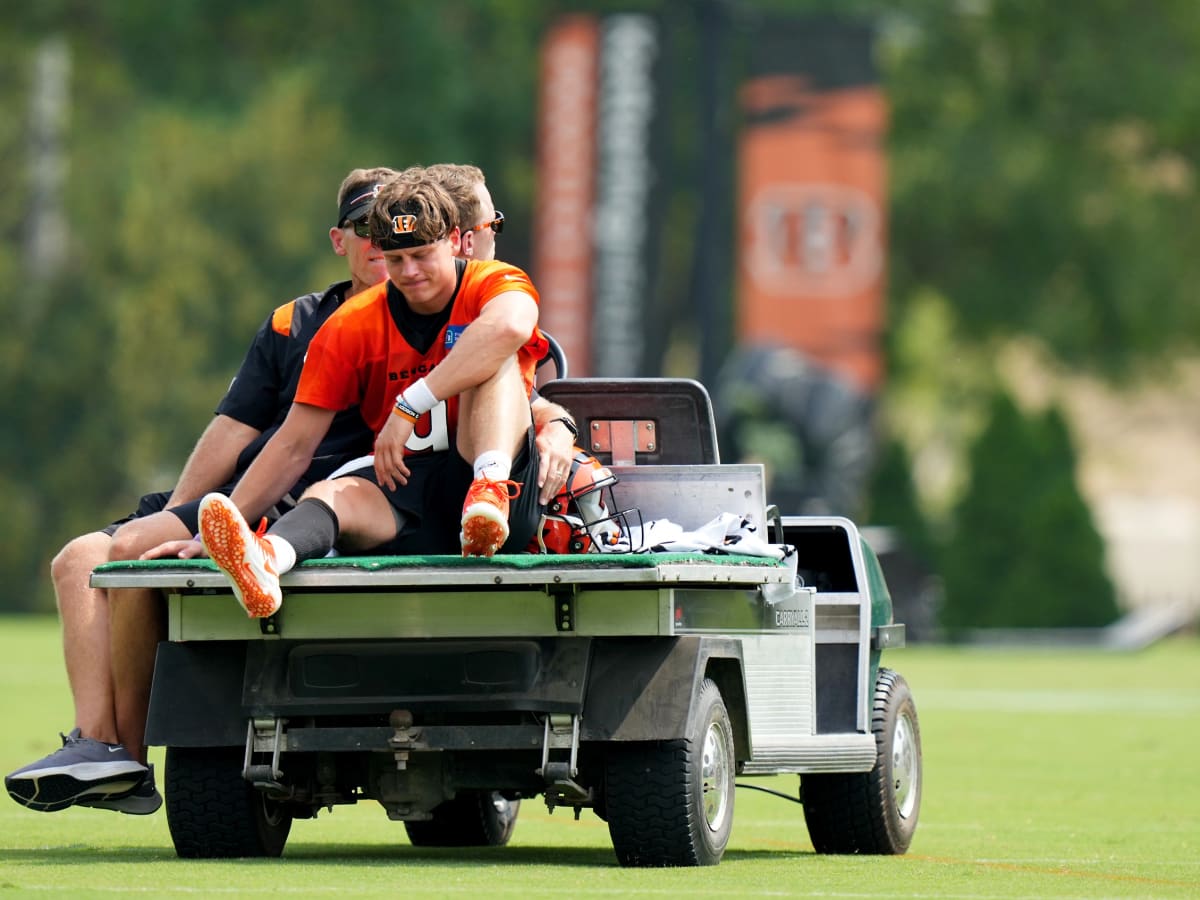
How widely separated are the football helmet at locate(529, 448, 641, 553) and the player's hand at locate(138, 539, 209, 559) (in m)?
1.15

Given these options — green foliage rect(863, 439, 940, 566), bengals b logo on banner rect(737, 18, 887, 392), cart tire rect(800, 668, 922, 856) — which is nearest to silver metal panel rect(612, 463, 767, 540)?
cart tire rect(800, 668, 922, 856)

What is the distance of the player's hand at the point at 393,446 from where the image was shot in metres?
8.98

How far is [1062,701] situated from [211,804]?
15.3m

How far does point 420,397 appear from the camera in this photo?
8977 millimetres

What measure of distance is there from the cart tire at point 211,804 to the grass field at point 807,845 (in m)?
0.12

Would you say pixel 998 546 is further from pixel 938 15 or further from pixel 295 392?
pixel 295 392

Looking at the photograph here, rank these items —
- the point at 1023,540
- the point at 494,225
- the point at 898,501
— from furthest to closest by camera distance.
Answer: the point at 898,501 → the point at 1023,540 → the point at 494,225

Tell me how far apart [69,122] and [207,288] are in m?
8.06

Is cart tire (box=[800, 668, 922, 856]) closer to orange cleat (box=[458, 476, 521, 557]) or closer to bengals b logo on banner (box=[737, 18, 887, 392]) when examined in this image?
orange cleat (box=[458, 476, 521, 557])

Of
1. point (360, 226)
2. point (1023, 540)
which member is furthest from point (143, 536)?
point (1023, 540)

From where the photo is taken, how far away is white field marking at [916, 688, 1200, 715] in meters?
A: 21.9

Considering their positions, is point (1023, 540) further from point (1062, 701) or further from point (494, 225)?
point (494, 225)

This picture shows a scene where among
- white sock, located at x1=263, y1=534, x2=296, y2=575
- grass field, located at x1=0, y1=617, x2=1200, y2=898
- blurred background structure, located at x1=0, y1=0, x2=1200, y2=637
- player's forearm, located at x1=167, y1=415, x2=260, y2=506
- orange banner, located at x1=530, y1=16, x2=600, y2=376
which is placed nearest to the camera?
grass field, located at x1=0, y1=617, x2=1200, y2=898

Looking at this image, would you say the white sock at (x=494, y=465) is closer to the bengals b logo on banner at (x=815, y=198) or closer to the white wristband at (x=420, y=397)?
the white wristband at (x=420, y=397)
